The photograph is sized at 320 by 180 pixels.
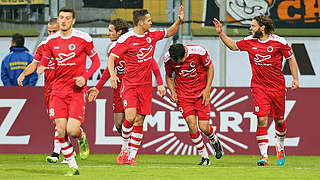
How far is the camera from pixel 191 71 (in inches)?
428

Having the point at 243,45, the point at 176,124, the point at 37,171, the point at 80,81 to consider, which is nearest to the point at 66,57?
the point at 80,81

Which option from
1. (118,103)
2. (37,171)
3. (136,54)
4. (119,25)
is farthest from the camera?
(118,103)

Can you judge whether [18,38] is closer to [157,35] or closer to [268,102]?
[157,35]

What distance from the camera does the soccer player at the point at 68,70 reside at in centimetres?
907

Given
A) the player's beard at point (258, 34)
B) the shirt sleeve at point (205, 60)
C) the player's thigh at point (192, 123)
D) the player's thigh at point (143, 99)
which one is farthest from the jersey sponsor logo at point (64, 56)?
the player's beard at point (258, 34)

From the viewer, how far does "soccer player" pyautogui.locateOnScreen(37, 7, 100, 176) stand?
9.07m

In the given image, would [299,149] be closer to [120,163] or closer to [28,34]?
[120,163]

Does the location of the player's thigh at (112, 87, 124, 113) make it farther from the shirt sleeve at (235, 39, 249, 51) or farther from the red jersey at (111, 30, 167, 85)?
the shirt sleeve at (235, 39, 249, 51)

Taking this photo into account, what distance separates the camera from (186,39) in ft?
54.0

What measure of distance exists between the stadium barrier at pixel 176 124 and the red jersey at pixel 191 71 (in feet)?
7.34

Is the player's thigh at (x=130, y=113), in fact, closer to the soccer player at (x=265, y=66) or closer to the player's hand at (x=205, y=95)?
the player's hand at (x=205, y=95)

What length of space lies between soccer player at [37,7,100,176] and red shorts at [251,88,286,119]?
2.69m

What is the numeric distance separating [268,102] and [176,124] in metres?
2.72

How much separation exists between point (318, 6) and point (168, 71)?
22.5 feet
